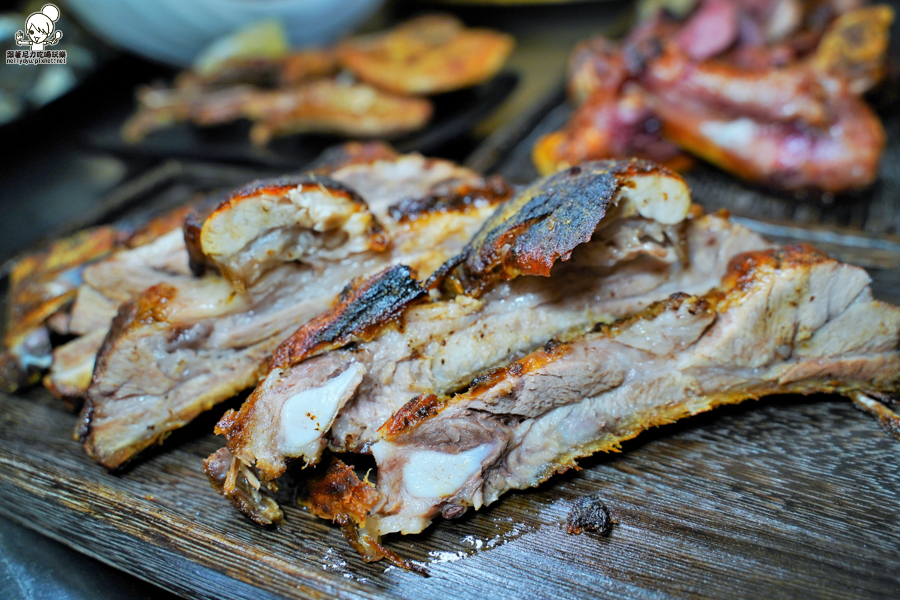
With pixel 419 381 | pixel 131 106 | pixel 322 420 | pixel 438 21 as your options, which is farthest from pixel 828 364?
pixel 131 106

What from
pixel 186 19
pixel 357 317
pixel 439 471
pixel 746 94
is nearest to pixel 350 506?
pixel 439 471

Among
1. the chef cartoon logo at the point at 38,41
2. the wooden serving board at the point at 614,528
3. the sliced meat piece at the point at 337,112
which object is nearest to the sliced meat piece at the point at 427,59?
the sliced meat piece at the point at 337,112

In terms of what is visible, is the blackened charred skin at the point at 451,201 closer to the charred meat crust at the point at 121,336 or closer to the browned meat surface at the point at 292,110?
the charred meat crust at the point at 121,336

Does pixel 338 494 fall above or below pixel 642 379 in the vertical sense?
below

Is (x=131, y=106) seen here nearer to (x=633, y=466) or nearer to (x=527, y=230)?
(x=527, y=230)

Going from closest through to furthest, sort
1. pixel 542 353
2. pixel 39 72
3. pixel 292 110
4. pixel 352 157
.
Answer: pixel 542 353, pixel 352 157, pixel 292 110, pixel 39 72

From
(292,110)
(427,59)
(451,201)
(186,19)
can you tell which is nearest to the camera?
(451,201)

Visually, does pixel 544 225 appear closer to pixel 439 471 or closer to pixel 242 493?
pixel 439 471
